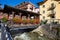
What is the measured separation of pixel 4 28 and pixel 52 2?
4995 centimetres

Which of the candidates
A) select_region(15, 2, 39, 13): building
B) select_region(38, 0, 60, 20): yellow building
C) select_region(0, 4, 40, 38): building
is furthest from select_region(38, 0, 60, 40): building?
select_region(0, 4, 40, 38): building

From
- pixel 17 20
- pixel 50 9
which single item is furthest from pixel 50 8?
pixel 17 20

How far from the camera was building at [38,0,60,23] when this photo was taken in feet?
178

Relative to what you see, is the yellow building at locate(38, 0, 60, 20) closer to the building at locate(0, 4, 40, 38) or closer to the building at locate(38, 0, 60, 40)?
the building at locate(38, 0, 60, 40)

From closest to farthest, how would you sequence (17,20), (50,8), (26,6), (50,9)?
(17,20), (50,8), (50,9), (26,6)

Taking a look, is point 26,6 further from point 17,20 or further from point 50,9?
point 17,20

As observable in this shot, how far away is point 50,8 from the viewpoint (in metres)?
56.1

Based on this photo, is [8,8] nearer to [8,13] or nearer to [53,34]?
[8,13]

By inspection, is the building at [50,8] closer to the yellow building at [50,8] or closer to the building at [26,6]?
the yellow building at [50,8]

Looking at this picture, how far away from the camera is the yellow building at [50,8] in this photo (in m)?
54.3

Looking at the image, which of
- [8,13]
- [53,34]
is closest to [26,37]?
[53,34]

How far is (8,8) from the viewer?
113ft

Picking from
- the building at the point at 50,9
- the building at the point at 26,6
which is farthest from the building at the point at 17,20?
the building at the point at 26,6

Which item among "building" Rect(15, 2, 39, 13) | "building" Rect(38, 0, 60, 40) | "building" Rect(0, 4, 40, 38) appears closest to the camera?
"building" Rect(0, 4, 40, 38)
